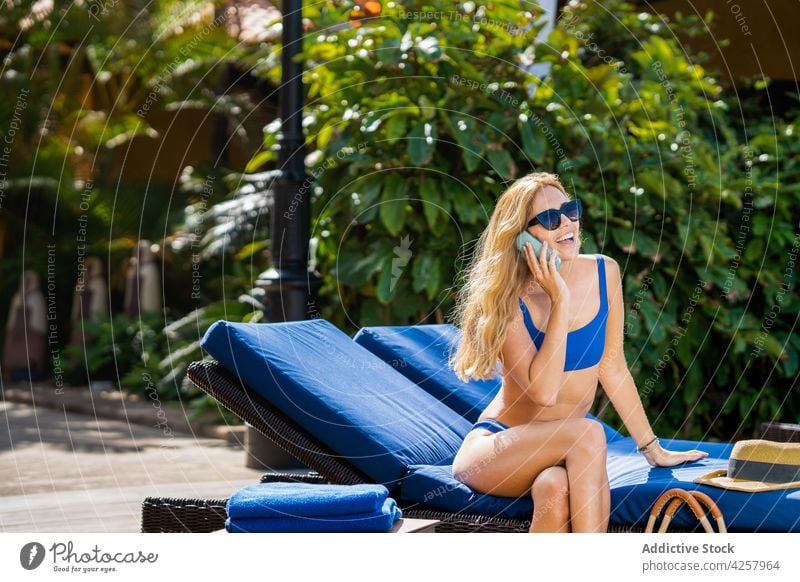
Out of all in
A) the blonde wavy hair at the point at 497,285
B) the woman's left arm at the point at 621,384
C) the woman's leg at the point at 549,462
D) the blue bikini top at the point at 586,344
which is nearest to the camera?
the woman's leg at the point at 549,462

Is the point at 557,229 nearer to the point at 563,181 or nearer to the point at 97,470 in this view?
the point at 563,181

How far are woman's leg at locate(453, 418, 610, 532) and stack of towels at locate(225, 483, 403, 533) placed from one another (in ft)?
2.05

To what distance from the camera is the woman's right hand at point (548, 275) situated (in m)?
3.54

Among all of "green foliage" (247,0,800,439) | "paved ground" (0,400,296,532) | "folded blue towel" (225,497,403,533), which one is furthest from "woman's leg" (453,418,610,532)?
"green foliage" (247,0,800,439)

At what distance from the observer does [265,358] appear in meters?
3.81

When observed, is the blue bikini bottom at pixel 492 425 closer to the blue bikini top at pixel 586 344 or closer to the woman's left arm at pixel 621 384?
the blue bikini top at pixel 586 344

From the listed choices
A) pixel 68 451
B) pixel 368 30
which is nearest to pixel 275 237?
pixel 368 30

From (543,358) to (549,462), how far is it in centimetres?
32

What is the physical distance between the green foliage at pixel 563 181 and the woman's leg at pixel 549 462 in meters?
3.05

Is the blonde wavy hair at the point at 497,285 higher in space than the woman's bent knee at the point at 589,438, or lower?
higher

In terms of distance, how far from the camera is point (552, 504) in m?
3.36

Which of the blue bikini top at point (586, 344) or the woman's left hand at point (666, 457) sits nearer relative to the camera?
the blue bikini top at point (586, 344)

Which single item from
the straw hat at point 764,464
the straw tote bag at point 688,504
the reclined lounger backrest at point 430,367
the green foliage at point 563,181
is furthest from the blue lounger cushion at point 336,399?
the green foliage at point 563,181

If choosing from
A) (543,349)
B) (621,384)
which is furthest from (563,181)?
(543,349)
